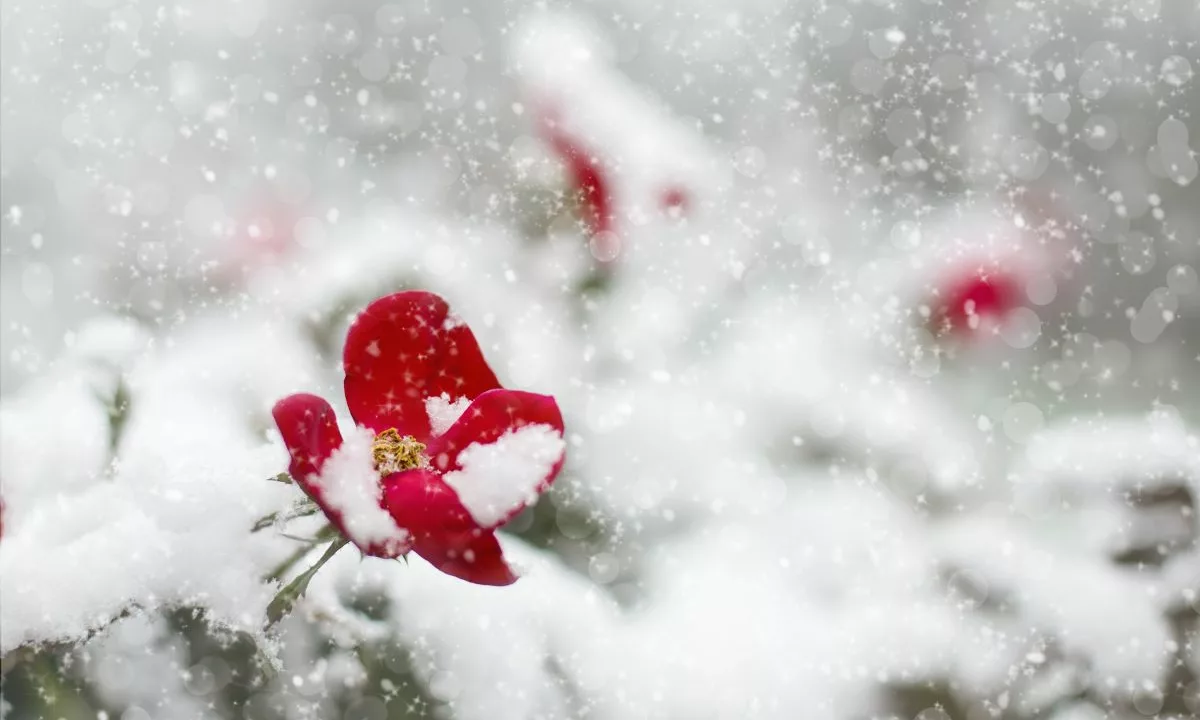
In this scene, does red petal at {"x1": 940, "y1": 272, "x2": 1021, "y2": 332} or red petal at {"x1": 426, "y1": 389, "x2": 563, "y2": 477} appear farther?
red petal at {"x1": 940, "y1": 272, "x2": 1021, "y2": 332}

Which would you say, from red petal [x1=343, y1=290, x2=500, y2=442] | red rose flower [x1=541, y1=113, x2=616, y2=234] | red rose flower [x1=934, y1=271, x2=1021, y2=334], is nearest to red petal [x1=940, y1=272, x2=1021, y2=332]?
red rose flower [x1=934, y1=271, x2=1021, y2=334]

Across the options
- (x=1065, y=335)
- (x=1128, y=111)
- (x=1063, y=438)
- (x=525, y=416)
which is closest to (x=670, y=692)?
(x=525, y=416)

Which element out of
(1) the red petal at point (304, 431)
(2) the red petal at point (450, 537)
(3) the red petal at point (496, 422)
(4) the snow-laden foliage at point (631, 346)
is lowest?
(2) the red petal at point (450, 537)

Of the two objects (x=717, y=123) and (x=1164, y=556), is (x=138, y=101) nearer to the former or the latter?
(x=717, y=123)

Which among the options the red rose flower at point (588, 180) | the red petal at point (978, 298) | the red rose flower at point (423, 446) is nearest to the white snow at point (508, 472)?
the red rose flower at point (423, 446)

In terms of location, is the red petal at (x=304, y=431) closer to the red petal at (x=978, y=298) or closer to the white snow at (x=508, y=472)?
the white snow at (x=508, y=472)

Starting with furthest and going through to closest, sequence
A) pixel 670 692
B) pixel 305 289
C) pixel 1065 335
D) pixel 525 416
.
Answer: pixel 1065 335 → pixel 305 289 → pixel 670 692 → pixel 525 416

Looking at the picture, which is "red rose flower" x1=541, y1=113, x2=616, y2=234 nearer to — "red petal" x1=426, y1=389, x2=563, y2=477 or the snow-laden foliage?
the snow-laden foliage
